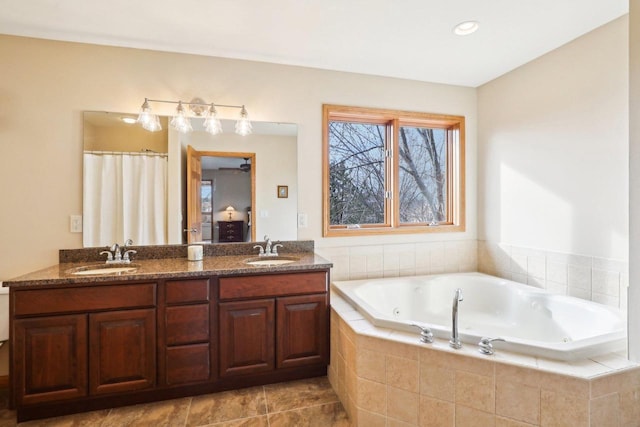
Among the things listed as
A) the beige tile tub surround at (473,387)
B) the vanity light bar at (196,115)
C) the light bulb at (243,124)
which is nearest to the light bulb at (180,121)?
the vanity light bar at (196,115)

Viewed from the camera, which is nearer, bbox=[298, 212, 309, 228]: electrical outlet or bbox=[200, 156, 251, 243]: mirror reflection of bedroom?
bbox=[200, 156, 251, 243]: mirror reflection of bedroom

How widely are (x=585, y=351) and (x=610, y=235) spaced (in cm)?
100

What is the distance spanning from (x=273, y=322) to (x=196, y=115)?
5.50ft

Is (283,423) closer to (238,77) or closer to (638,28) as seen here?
(238,77)

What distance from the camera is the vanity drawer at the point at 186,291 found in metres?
1.92

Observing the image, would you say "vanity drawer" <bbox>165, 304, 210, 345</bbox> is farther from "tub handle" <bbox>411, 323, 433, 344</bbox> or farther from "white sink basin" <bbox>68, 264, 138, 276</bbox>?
"tub handle" <bbox>411, 323, 433, 344</bbox>

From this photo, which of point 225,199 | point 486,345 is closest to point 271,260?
point 225,199

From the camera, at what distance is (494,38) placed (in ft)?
7.14

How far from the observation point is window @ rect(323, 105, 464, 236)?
2.82m

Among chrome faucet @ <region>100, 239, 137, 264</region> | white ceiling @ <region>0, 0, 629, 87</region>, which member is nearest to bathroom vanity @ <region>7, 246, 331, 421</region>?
chrome faucet @ <region>100, 239, 137, 264</region>

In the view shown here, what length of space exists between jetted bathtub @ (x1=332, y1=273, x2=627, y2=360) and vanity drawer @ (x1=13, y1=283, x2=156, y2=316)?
1.35 m

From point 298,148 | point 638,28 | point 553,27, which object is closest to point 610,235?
point 638,28

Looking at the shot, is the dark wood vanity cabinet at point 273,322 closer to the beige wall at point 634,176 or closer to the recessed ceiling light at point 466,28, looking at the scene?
the beige wall at point 634,176

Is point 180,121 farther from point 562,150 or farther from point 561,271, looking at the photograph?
point 561,271
